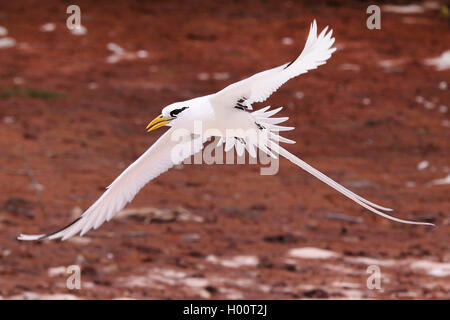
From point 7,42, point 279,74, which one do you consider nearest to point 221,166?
point 279,74

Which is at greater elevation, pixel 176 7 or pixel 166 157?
pixel 176 7

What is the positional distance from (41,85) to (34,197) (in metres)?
4.60

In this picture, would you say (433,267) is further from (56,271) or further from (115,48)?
(115,48)

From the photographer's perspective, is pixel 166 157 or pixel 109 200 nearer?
pixel 109 200

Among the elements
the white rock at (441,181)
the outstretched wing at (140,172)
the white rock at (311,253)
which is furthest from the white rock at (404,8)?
the outstretched wing at (140,172)

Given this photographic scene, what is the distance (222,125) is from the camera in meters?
3.68

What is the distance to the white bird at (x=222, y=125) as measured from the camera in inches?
134

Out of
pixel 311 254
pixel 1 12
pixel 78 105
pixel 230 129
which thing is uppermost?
pixel 1 12

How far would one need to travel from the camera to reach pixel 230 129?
3750 millimetres

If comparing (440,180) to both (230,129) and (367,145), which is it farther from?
(230,129)

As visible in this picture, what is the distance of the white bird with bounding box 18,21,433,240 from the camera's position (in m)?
3.40

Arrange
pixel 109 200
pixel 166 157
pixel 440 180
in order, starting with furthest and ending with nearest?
pixel 440 180 → pixel 166 157 → pixel 109 200

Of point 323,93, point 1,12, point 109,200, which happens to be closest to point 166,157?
point 109,200

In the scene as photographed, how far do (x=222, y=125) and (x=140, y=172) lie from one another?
40.6 inches
